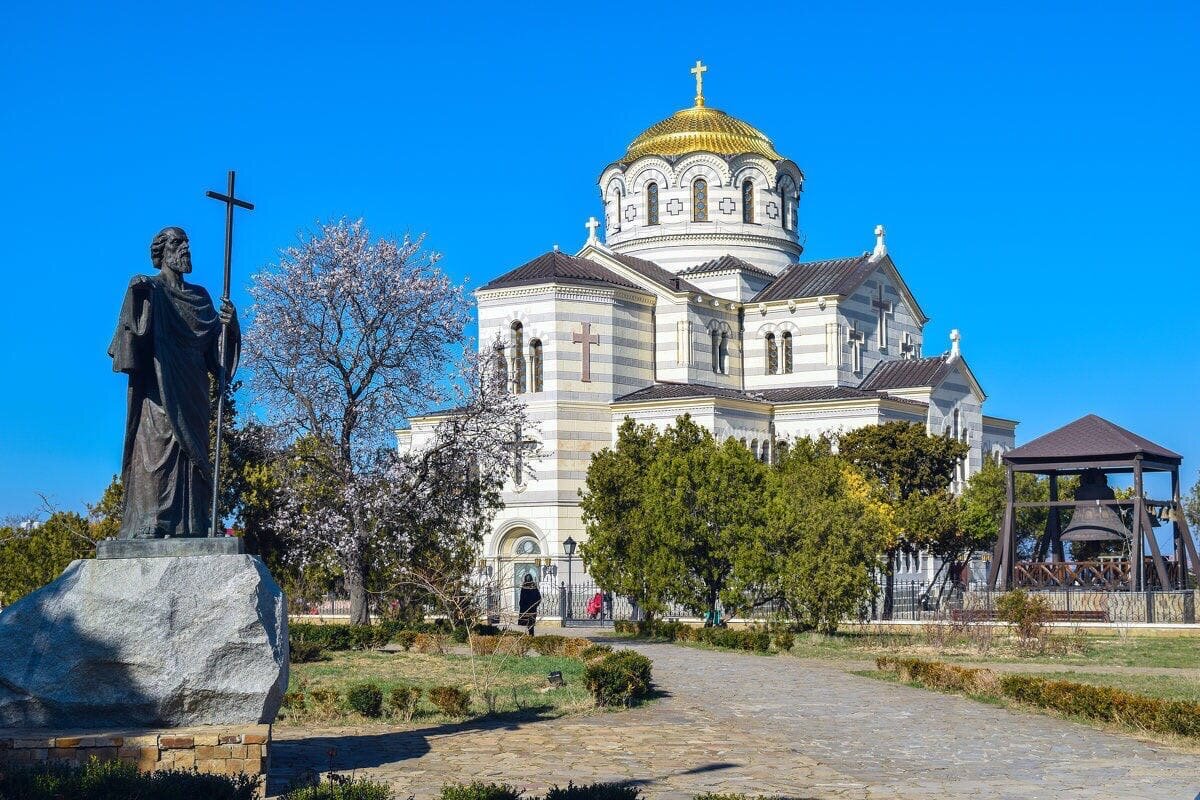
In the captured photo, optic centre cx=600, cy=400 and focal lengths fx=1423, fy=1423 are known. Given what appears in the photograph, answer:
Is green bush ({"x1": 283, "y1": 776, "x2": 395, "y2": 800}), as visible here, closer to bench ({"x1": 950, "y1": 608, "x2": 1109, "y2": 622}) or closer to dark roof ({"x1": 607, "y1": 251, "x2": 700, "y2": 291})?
bench ({"x1": 950, "y1": 608, "x2": 1109, "y2": 622})

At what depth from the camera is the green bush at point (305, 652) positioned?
2323cm

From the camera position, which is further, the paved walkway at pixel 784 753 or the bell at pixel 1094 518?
the bell at pixel 1094 518

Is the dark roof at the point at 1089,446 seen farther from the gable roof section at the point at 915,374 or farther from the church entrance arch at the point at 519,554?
the church entrance arch at the point at 519,554

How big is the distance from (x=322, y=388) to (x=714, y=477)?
9.48m

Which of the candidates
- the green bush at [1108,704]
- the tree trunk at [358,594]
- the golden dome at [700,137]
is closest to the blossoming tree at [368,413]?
the tree trunk at [358,594]

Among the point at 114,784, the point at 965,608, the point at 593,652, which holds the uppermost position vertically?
the point at 965,608

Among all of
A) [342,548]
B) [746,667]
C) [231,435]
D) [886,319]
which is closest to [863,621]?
[746,667]

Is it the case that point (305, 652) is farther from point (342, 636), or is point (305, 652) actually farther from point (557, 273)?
point (557, 273)

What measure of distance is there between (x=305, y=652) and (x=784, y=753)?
11.9 metres

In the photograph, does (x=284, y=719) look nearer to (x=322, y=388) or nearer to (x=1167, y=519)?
(x=322, y=388)

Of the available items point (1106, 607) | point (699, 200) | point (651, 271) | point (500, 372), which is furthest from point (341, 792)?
point (699, 200)

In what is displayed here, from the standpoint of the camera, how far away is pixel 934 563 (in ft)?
163

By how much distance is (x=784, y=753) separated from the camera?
13562 mm

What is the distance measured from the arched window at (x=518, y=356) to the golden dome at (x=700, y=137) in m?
10.3
